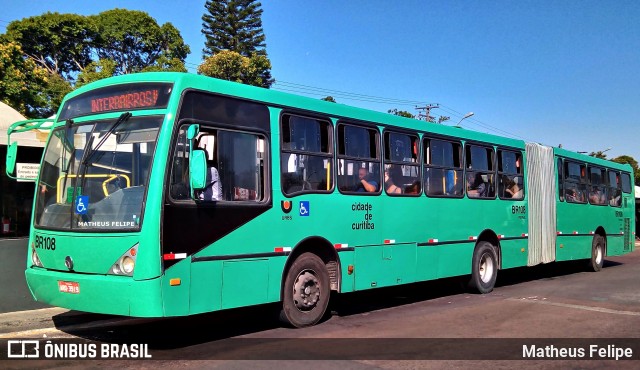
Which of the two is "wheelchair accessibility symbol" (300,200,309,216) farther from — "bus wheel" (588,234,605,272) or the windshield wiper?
"bus wheel" (588,234,605,272)

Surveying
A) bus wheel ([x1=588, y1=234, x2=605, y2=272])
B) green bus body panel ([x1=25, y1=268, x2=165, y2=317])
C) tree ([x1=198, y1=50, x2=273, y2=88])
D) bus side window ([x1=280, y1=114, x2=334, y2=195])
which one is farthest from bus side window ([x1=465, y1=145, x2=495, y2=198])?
tree ([x1=198, y1=50, x2=273, y2=88])

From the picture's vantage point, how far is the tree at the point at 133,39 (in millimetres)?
44219

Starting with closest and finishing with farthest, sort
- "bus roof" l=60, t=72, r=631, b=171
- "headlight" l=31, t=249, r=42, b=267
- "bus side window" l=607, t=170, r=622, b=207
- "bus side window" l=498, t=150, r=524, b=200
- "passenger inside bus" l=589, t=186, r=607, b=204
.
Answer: "bus roof" l=60, t=72, r=631, b=171 → "headlight" l=31, t=249, r=42, b=267 → "bus side window" l=498, t=150, r=524, b=200 → "passenger inside bus" l=589, t=186, r=607, b=204 → "bus side window" l=607, t=170, r=622, b=207

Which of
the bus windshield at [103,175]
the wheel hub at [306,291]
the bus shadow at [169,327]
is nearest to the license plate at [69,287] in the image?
the bus windshield at [103,175]

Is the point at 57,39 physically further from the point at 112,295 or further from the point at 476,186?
the point at 112,295

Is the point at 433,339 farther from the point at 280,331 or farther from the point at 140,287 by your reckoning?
the point at 140,287

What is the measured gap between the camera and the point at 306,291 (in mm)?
8031

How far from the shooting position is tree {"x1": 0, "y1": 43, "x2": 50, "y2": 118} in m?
26.4

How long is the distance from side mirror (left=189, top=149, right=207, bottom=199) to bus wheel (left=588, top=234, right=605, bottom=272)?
14.2m

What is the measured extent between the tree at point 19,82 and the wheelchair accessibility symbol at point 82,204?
2305cm

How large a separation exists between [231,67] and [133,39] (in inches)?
586

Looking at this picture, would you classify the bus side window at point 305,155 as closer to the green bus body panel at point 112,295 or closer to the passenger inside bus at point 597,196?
the green bus body panel at point 112,295

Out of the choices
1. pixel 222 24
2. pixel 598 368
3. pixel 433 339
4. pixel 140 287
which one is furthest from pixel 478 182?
pixel 222 24

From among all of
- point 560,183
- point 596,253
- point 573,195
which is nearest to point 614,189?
point 596,253
